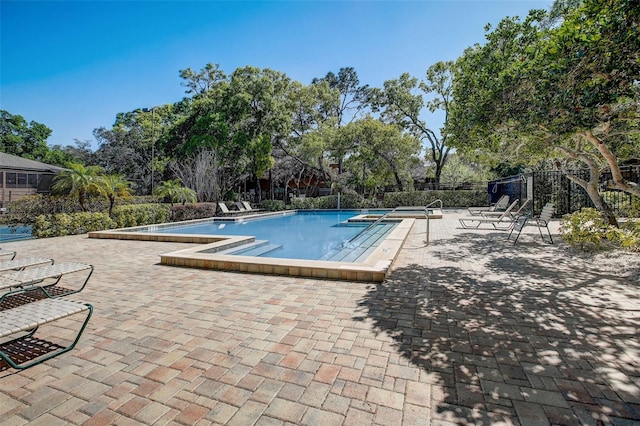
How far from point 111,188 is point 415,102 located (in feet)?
66.8

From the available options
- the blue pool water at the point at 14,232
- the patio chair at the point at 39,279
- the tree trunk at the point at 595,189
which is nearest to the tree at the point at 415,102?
the tree trunk at the point at 595,189

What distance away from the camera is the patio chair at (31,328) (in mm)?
2198

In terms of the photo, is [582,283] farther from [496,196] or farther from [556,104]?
[496,196]

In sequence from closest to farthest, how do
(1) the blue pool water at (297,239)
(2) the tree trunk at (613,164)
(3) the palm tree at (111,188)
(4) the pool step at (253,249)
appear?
(2) the tree trunk at (613,164)
(4) the pool step at (253,249)
(1) the blue pool water at (297,239)
(3) the palm tree at (111,188)

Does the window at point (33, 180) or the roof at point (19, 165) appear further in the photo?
the window at point (33, 180)

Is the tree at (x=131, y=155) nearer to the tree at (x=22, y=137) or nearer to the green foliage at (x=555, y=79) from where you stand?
the tree at (x=22, y=137)

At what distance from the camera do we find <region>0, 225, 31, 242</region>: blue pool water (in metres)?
9.73

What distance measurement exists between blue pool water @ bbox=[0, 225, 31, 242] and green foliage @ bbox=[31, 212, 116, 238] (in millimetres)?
678

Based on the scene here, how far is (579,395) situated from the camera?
1.89 m

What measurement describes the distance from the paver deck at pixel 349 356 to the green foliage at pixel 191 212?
436 inches

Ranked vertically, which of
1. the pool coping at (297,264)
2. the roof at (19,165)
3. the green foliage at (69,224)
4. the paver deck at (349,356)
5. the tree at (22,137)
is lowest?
the paver deck at (349,356)

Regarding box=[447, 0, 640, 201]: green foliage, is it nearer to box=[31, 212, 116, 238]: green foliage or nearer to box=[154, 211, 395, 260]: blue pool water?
box=[154, 211, 395, 260]: blue pool water

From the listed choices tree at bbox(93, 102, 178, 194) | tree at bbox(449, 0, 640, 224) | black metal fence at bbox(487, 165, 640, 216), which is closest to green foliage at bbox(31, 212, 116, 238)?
tree at bbox(449, 0, 640, 224)

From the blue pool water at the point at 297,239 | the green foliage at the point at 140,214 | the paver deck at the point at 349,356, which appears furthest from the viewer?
the green foliage at the point at 140,214
